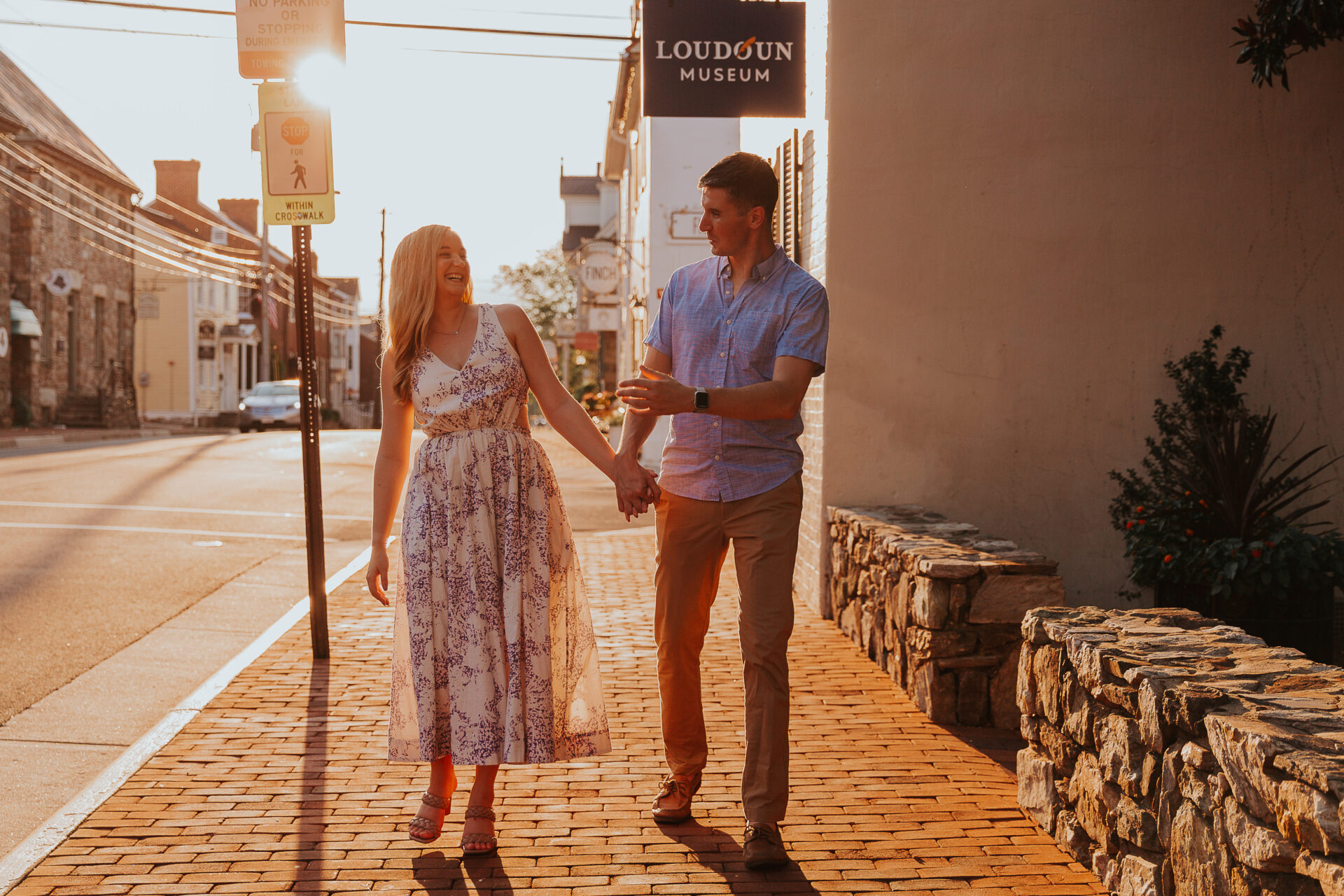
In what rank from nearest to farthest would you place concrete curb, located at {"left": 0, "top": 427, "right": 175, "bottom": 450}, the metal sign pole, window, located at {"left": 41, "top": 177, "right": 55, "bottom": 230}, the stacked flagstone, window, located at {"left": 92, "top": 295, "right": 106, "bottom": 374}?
1. the stacked flagstone
2. the metal sign pole
3. concrete curb, located at {"left": 0, "top": 427, "right": 175, "bottom": 450}
4. window, located at {"left": 41, "top": 177, "right": 55, "bottom": 230}
5. window, located at {"left": 92, "top": 295, "right": 106, "bottom": 374}

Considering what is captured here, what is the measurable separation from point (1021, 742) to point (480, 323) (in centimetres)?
294

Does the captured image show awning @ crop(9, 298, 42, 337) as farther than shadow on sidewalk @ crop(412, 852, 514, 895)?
Yes

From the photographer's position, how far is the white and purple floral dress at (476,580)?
12.9 feet

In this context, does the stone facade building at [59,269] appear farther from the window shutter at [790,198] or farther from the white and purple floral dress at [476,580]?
the white and purple floral dress at [476,580]

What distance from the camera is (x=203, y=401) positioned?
5519 cm

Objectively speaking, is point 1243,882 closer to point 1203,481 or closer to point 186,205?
point 1203,481

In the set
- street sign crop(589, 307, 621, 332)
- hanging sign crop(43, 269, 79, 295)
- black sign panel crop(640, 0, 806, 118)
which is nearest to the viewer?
black sign panel crop(640, 0, 806, 118)

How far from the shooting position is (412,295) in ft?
12.9

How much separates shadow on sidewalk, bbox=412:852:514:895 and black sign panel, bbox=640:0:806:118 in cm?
534

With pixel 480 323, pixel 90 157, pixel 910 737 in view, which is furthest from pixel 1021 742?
pixel 90 157

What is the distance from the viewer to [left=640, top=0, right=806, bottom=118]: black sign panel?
809 centimetres

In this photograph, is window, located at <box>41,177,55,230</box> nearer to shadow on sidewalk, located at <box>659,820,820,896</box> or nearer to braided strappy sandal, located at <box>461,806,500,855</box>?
braided strappy sandal, located at <box>461,806,500,855</box>

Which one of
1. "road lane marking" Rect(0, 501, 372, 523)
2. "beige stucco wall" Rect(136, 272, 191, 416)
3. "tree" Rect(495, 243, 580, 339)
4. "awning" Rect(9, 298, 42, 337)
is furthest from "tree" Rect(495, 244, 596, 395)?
"road lane marking" Rect(0, 501, 372, 523)

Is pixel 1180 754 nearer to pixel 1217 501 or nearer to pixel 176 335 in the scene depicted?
pixel 1217 501
